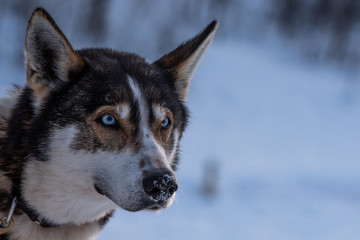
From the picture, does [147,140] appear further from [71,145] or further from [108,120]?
[71,145]

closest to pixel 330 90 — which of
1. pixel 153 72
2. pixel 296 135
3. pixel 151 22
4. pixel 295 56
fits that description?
pixel 295 56

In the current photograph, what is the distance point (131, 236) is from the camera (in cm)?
734

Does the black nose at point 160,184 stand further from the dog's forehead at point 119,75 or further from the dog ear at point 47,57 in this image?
the dog ear at point 47,57

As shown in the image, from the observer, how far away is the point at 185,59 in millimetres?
3352

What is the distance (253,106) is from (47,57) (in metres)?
19.2

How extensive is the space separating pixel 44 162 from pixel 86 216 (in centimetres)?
42

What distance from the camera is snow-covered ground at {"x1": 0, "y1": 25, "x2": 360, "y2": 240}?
8.74m

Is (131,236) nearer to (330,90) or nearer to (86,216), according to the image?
(86,216)

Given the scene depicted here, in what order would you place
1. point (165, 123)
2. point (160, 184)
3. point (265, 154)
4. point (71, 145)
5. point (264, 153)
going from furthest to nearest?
1. point (264, 153)
2. point (265, 154)
3. point (165, 123)
4. point (71, 145)
5. point (160, 184)

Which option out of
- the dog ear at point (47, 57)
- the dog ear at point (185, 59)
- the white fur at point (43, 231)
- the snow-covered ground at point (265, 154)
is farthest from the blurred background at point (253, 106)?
the dog ear at point (47, 57)

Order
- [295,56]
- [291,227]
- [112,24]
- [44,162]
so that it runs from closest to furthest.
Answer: [44,162], [291,227], [112,24], [295,56]

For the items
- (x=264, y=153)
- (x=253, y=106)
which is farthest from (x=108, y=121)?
(x=253, y=106)

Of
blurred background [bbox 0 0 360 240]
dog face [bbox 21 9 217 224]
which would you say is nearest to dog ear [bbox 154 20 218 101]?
dog face [bbox 21 9 217 224]

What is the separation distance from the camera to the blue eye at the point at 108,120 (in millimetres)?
2775
